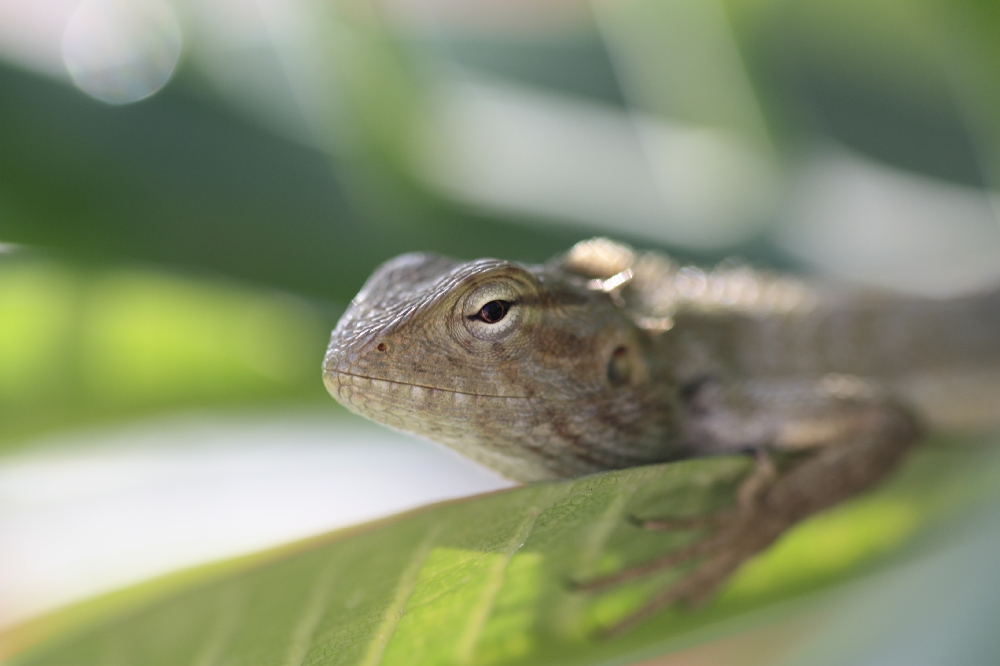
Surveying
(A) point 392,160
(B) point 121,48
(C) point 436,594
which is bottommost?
(C) point 436,594

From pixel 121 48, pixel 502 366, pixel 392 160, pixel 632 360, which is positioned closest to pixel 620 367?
pixel 632 360

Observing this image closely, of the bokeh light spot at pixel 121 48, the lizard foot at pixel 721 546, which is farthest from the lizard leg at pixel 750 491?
the bokeh light spot at pixel 121 48

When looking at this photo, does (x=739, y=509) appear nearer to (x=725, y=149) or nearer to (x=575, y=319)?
(x=575, y=319)

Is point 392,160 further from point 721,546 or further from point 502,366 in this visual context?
point 721,546

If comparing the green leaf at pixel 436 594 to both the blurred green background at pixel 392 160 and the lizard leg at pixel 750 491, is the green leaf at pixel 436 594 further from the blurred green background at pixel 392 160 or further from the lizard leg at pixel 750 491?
the blurred green background at pixel 392 160

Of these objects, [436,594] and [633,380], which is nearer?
[436,594]

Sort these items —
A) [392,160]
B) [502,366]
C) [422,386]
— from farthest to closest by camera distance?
[392,160] < [502,366] < [422,386]

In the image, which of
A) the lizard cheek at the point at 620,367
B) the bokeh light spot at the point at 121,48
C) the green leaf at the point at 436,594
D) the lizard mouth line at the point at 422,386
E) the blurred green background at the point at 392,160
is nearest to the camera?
the green leaf at the point at 436,594
